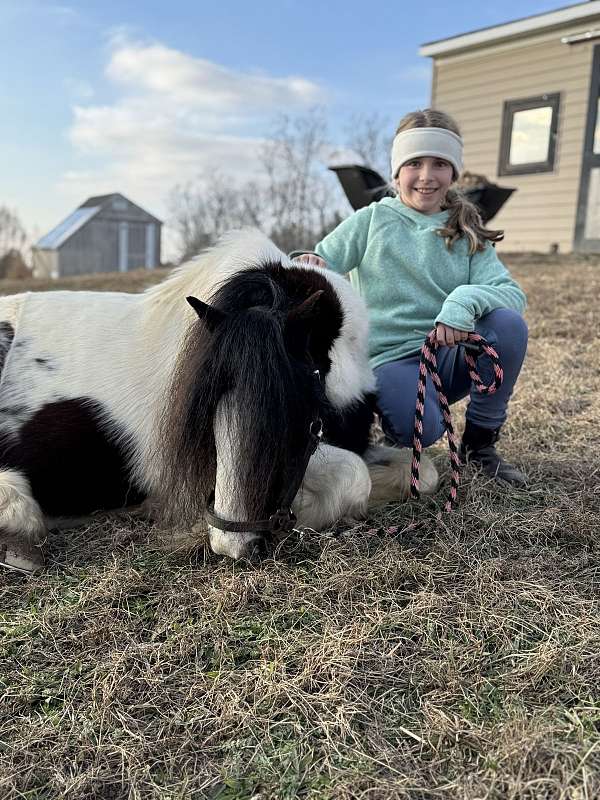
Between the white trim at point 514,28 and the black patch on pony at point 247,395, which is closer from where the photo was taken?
the black patch on pony at point 247,395

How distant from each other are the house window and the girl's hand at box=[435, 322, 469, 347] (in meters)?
9.77

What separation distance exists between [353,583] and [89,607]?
79 centimetres

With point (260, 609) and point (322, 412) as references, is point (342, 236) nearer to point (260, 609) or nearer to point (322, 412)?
point (322, 412)

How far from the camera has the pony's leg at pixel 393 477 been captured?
101 inches

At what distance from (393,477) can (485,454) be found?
0.58m

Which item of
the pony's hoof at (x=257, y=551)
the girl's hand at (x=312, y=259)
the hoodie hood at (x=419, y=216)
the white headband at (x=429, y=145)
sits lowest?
the pony's hoof at (x=257, y=551)

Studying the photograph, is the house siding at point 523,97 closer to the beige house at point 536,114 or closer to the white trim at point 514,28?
the beige house at point 536,114

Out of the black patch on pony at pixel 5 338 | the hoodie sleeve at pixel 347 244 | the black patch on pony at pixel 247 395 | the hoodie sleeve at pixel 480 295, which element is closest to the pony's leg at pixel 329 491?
the black patch on pony at pixel 247 395

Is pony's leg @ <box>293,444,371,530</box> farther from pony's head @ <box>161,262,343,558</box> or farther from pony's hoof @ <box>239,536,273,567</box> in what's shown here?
pony's head @ <box>161,262,343,558</box>

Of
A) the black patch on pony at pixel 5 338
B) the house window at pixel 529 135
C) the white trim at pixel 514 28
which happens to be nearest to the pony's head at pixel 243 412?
the black patch on pony at pixel 5 338

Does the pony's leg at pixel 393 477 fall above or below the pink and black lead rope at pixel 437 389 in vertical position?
below

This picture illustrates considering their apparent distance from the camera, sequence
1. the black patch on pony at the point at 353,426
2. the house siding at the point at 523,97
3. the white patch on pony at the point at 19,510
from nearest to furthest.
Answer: the white patch on pony at the point at 19,510 → the black patch on pony at the point at 353,426 → the house siding at the point at 523,97

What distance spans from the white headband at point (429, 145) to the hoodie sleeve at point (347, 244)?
294 mm

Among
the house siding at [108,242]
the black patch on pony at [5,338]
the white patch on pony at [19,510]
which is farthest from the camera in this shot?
the house siding at [108,242]
